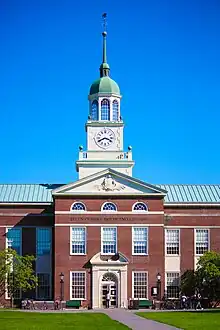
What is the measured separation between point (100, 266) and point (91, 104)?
16.2m

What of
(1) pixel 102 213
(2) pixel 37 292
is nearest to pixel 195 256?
(1) pixel 102 213

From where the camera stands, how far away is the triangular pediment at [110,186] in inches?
2467

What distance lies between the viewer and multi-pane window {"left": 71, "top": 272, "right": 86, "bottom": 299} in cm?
6134

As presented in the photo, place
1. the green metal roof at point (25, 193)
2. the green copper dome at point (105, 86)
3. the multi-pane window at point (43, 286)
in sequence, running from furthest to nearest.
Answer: the green copper dome at point (105, 86)
the green metal roof at point (25, 193)
the multi-pane window at point (43, 286)

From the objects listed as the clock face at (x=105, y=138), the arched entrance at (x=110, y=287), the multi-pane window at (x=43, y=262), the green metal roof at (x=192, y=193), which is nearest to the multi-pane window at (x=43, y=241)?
the multi-pane window at (x=43, y=262)

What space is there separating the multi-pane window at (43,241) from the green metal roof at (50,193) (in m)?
2.81

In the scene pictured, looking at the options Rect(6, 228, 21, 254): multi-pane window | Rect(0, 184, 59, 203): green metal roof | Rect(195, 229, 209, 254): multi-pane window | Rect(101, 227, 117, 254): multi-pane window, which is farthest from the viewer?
Rect(0, 184, 59, 203): green metal roof

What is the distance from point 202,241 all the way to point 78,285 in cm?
1229

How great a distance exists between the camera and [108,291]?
203 feet

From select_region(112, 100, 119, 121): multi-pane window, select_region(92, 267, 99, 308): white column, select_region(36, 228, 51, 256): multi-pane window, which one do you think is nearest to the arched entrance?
select_region(92, 267, 99, 308): white column

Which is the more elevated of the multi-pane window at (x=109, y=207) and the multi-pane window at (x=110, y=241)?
the multi-pane window at (x=109, y=207)

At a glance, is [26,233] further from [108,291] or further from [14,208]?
[108,291]

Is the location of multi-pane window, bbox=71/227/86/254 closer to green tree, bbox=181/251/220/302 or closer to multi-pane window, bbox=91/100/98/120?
green tree, bbox=181/251/220/302

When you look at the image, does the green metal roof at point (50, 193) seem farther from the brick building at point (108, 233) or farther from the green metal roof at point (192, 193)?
the brick building at point (108, 233)
